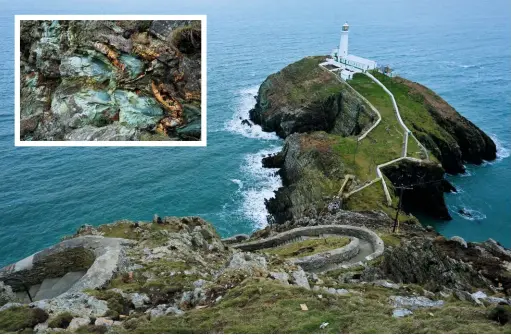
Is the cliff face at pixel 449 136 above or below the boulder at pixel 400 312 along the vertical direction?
above

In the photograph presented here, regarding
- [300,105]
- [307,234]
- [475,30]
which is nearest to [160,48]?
[307,234]

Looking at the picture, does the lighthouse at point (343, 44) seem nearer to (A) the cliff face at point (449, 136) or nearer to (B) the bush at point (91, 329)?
(A) the cliff face at point (449, 136)

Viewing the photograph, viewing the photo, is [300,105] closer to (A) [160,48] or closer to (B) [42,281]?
(B) [42,281]

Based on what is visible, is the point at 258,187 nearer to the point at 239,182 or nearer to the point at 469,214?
the point at 239,182

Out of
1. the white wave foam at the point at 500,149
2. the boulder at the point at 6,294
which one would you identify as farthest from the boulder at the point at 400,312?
the white wave foam at the point at 500,149

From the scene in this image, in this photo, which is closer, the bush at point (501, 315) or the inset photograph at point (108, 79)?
the inset photograph at point (108, 79)

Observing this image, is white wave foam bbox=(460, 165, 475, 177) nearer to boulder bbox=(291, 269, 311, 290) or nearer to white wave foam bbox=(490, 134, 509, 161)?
white wave foam bbox=(490, 134, 509, 161)
